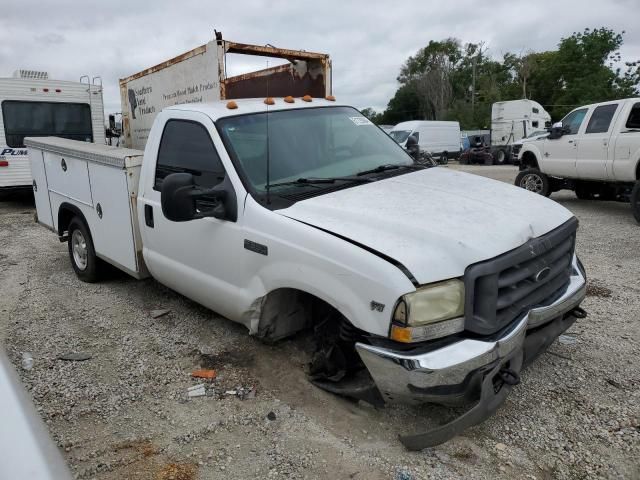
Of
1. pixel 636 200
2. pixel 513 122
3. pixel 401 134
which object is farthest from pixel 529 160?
pixel 513 122

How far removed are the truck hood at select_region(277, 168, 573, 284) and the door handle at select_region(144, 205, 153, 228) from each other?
1.53m

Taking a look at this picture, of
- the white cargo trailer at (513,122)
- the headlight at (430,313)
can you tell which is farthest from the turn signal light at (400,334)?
the white cargo trailer at (513,122)

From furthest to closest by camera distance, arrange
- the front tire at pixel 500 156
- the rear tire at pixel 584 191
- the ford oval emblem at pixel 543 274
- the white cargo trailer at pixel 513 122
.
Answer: the white cargo trailer at pixel 513 122
the front tire at pixel 500 156
the rear tire at pixel 584 191
the ford oval emblem at pixel 543 274

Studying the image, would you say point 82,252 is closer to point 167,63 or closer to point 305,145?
point 167,63

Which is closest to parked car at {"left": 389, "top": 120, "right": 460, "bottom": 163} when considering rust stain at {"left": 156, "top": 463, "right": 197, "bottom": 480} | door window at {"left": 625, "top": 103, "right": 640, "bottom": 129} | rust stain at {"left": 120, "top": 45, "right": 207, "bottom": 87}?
door window at {"left": 625, "top": 103, "right": 640, "bottom": 129}

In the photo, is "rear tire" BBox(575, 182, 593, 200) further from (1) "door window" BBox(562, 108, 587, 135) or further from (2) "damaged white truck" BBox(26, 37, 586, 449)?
(2) "damaged white truck" BBox(26, 37, 586, 449)

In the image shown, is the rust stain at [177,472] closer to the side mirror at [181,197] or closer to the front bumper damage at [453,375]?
the front bumper damage at [453,375]

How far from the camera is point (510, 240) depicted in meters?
2.73

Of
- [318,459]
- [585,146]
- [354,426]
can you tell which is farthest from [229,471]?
[585,146]

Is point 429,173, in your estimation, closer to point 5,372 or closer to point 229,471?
point 229,471

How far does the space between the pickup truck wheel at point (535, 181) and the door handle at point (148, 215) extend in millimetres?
9015

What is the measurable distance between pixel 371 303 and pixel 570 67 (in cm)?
4348

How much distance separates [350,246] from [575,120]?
30.2 ft

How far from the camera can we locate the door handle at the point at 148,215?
4.19 meters
